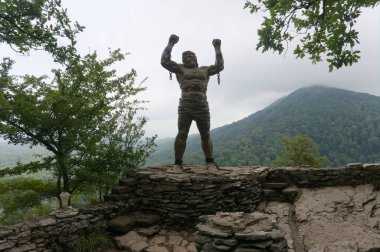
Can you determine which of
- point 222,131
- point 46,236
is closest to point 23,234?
point 46,236

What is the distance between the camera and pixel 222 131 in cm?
13450

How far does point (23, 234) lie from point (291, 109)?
446ft

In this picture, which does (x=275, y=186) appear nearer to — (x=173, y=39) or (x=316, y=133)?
(x=173, y=39)

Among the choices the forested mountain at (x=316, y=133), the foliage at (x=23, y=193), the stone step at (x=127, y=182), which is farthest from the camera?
the forested mountain at (x=316, y=133)

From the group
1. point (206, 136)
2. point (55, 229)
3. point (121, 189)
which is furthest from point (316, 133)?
point (55, 229)

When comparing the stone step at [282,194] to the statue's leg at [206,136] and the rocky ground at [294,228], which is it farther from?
the statue's leg at [206,136]

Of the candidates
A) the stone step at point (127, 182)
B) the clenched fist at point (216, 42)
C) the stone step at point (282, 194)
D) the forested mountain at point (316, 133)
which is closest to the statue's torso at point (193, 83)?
the clenched fist at point (216, 42)

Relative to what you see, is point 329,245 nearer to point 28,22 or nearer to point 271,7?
point 271,7

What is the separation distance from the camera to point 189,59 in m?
7.16

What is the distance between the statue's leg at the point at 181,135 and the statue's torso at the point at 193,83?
1.84ft

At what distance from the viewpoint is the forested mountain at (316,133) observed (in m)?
64.2

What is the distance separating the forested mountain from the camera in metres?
64.2

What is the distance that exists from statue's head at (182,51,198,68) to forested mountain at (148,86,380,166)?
125ft

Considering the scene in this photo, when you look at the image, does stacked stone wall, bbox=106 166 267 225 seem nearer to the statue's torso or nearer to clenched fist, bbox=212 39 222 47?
the statue's torso
